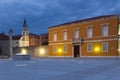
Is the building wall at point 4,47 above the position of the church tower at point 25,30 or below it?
below

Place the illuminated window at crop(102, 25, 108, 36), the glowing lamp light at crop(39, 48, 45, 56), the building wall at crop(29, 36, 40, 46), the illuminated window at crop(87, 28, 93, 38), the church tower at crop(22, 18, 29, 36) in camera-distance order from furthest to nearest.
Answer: the church tower at crop(22, 18, 29, 36) → the building wall at crop(29, 36, 40, 46) → the glowing lamp light at crop(39, 48, 45, 56) → the illuminated window at crop(87, 28, 93, 38) → the illuminated window at crop(102, 25, 108, 36)

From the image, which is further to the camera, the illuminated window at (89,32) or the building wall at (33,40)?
the building wall at (33,40)

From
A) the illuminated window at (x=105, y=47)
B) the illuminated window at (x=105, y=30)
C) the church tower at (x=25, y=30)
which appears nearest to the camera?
the illuminated window at (x=105, y=47)

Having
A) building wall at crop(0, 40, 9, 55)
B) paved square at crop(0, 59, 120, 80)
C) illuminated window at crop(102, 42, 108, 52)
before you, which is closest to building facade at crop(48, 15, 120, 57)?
illuminated window at crop(102, 42, 108, 52)

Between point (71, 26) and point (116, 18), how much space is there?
41.3 feet

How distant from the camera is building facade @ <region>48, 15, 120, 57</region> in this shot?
43.3m

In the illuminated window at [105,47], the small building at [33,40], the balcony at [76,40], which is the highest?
the small building at [33,40]

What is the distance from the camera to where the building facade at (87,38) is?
43.3 metres

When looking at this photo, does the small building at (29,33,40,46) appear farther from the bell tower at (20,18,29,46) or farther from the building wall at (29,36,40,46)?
the bell tower at (20,18,29,46)

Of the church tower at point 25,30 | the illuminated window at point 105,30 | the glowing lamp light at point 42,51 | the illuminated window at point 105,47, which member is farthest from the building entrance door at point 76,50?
the church tower at point 25,30

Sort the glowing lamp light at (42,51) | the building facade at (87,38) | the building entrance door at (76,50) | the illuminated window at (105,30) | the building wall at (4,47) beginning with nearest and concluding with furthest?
the building facade at (87,38), the illuminated window at (105,30), the building entrance door at (76,50), the glowing lamp light at (42,51), the building wall at (4,47)

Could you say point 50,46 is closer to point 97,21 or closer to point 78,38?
point 78,38

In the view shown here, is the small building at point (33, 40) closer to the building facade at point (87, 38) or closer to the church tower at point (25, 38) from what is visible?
the church tower at point (25, 38)

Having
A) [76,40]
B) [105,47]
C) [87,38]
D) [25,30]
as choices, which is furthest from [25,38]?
[105,47]
